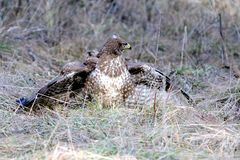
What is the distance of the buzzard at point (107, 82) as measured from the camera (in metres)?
5.81

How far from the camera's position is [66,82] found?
19.2ft

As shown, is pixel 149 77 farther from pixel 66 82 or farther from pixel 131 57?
pixel 131 57

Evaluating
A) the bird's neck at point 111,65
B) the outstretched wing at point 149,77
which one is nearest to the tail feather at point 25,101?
the bird's neck at point 111,65

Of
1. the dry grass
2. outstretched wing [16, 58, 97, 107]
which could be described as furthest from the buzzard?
the dry grass

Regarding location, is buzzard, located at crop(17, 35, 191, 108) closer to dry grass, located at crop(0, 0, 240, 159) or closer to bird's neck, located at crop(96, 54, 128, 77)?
bird's neck, located at crop(96, 54, 128, 77)

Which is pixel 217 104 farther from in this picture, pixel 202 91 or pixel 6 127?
pixel 6 127

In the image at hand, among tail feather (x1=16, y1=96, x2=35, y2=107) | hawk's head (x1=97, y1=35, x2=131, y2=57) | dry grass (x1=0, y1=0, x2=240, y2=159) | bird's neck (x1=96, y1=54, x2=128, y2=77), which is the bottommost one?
tail feather (x1=16, y1=96, x2=35, y2=107)

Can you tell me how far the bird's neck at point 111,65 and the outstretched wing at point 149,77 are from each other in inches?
6.2

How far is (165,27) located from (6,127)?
4.83 m

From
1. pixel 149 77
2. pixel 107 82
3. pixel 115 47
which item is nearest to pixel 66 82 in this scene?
pixel 107 82

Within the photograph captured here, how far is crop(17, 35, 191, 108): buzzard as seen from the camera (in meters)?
5.81

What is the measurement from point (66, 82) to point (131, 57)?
2.50 meters

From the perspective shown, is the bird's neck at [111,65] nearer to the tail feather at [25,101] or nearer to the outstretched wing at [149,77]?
the outstretched wing at [149,77]

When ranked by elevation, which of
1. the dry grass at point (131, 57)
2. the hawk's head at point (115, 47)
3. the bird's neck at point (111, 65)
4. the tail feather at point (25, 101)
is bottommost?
the tail feather at point (25, 101)
